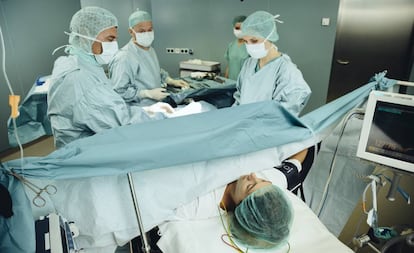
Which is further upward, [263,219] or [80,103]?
[80,103]

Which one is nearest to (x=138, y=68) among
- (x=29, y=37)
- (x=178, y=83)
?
(x=178, y=83)

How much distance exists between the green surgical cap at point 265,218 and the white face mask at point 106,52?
104 cm

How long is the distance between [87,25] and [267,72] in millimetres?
1140

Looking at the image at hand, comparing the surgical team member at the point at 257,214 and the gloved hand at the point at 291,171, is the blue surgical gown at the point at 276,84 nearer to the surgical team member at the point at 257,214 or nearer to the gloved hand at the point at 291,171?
the gloved hand at the point at 291,171

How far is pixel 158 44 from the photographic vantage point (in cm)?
367

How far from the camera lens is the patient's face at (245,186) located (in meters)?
1.15

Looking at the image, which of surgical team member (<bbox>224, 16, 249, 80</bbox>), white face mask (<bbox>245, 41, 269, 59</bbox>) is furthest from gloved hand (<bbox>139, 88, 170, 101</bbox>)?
surgical team member (<bbox>224, 16, 249, 80</bbox>)

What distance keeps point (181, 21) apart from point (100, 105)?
101 inches

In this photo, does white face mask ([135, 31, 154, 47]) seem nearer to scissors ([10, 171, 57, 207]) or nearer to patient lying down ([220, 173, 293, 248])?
scissors ([10, 171, 57, 207])

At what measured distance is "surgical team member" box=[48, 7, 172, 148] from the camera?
4.22ft

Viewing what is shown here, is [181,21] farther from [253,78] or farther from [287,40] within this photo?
[253,78]

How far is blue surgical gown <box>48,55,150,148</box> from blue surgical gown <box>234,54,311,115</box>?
35.7 inches

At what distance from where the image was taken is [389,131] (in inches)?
45.3

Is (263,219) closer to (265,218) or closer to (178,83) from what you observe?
(265,218)
